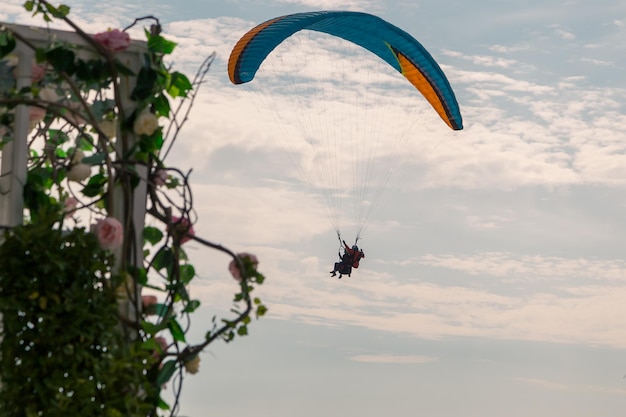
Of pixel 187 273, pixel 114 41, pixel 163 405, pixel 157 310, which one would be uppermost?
pixel 114 41

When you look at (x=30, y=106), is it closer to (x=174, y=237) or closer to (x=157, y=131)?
(x=157, y=131)

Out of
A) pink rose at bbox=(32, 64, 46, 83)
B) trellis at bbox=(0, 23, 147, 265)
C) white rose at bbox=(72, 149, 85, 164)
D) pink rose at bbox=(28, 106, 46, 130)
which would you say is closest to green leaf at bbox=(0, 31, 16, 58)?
trellis at bbox=(0, 23, 147, 265)

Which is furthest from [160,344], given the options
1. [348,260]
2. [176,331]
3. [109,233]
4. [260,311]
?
[348,260]

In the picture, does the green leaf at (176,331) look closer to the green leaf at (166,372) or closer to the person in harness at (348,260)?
the green leaf at (166,372)

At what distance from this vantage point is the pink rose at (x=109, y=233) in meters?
4.94

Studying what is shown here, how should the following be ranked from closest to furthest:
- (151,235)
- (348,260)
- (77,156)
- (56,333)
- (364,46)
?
(56,333) → (151,235) → (77,156) → (364,46) → (348,260)

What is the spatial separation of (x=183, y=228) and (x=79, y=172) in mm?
617

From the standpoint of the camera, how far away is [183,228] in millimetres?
5332

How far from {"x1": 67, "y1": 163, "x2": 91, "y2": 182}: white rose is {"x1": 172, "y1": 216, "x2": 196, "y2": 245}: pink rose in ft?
1.68

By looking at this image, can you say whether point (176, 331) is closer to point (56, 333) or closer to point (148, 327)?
point (148, 327)

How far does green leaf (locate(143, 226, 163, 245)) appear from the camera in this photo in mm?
5328

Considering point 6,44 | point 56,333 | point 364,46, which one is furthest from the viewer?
point 364,46

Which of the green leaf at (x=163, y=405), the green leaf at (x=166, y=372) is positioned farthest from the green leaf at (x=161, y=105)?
the green leaf at (x=163, y=405)

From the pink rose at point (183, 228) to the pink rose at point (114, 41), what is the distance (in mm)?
944
